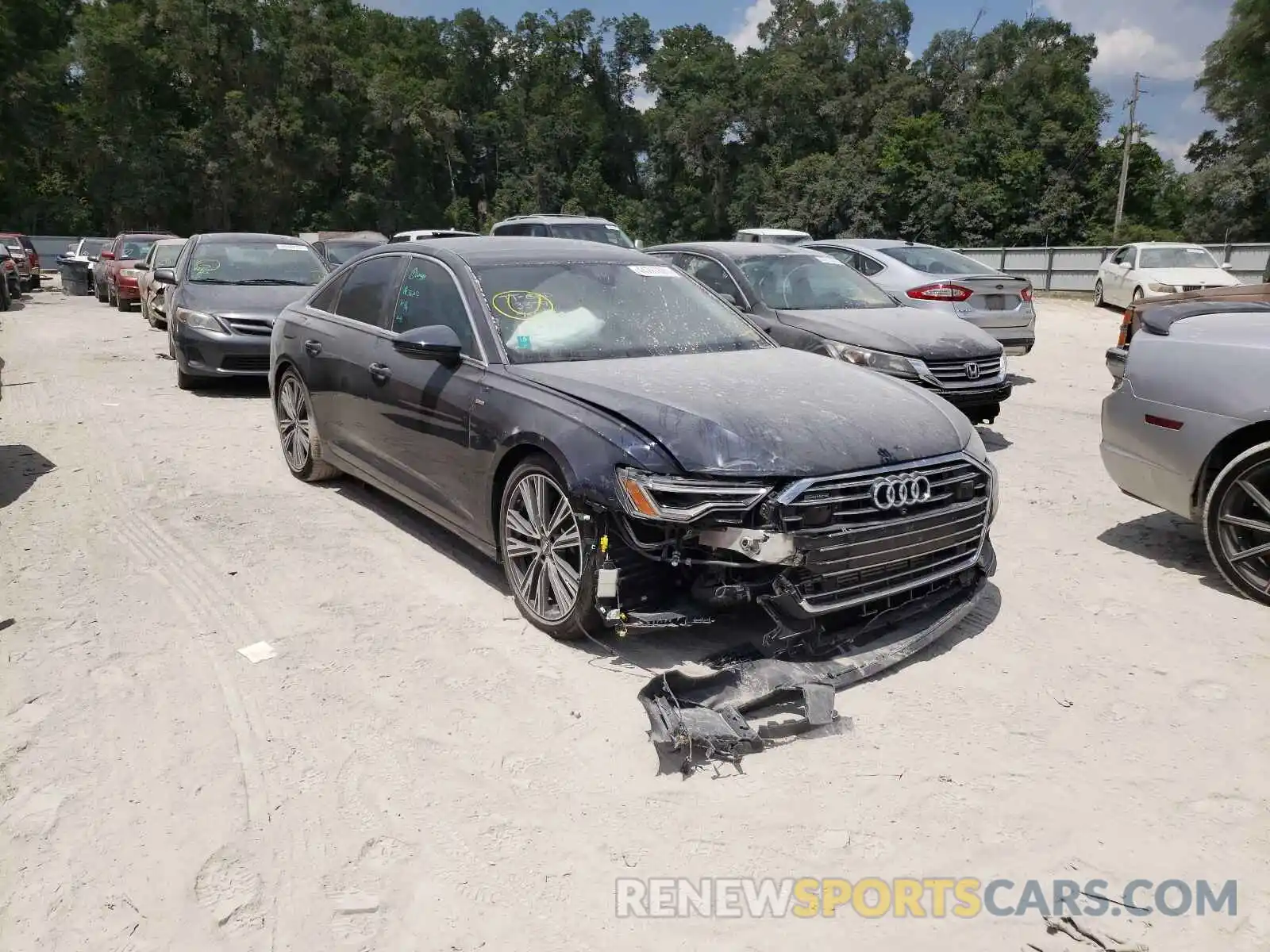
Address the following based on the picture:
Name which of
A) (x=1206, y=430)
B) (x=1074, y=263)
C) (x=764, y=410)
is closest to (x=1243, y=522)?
(x=1206, y=430)

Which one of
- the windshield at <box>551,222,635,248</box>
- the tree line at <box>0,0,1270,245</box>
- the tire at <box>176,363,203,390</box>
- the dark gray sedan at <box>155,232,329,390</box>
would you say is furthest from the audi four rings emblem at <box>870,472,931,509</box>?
the tree line at <box>0,0,1270,245</box>

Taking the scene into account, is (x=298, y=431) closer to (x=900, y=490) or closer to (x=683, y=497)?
(x=683, y=497)

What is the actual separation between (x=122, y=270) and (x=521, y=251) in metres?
20.2

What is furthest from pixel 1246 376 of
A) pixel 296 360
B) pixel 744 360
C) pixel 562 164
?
pixel 562 164

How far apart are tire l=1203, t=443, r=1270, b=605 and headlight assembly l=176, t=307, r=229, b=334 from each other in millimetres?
9128

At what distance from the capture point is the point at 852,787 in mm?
3266

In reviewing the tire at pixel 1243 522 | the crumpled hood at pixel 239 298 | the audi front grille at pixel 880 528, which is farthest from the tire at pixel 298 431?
the tire at pixel 1243 522

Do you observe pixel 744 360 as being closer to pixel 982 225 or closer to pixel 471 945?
pixel 471 945

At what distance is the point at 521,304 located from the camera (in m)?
4.98

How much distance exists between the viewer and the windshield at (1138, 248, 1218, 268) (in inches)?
814

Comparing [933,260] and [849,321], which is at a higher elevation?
[933,260]

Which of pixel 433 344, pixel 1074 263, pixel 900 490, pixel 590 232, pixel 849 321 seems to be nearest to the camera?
pixel 900 490

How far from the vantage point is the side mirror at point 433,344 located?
15.5 ft

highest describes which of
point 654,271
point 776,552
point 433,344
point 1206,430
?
point 654,271
